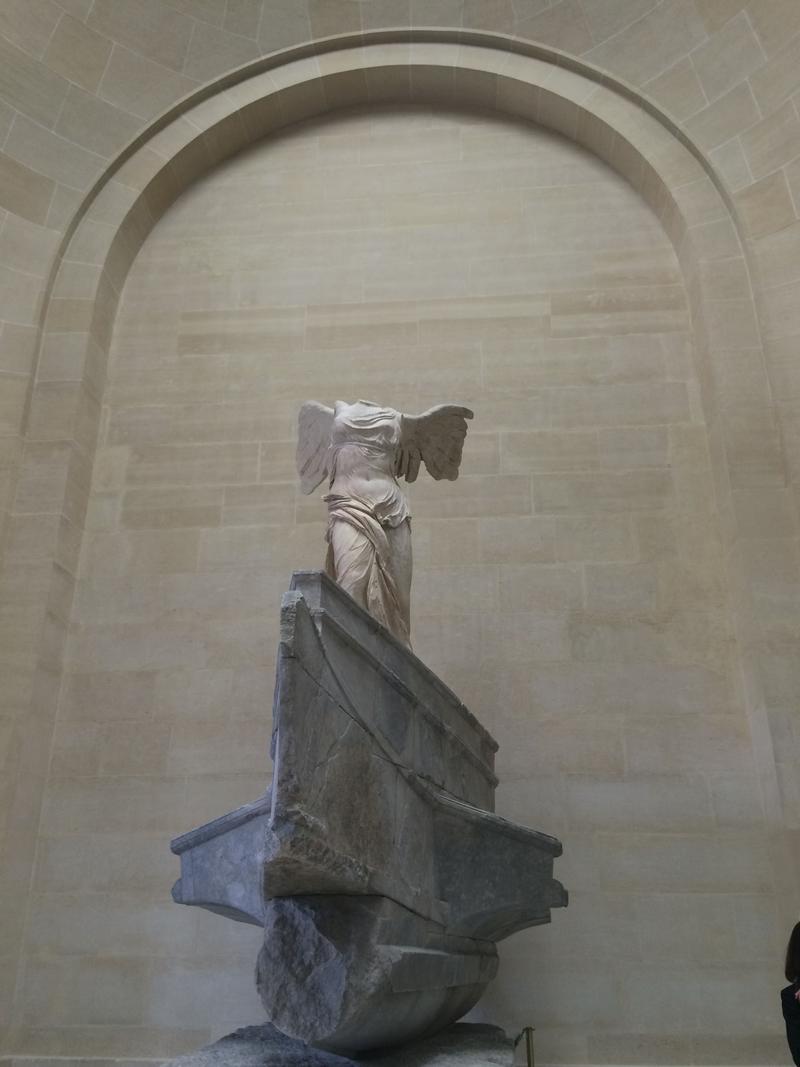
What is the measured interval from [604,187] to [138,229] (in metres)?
4.72

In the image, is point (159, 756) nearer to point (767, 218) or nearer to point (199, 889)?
point (199, 889)

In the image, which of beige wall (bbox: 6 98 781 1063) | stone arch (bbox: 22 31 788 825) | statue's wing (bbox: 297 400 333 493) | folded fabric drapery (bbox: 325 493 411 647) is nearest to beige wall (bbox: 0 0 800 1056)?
stone arch (bbox: 22 31 788 825)

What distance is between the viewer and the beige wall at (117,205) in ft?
23.8

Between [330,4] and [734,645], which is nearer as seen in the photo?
[734,645]

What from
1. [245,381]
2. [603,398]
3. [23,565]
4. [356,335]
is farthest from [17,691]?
[603,398]

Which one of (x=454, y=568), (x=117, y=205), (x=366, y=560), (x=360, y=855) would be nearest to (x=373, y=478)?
(x=366, y=560)

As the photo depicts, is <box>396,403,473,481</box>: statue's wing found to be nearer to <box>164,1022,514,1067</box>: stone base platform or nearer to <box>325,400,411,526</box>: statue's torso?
<box>325,400,411,526</box>: statue's torso

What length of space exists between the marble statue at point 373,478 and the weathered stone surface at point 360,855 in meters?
0.69

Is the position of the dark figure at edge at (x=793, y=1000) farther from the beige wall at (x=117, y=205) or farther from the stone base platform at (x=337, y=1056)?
the beige wall at (x=117, y=205)

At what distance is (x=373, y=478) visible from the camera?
572cm

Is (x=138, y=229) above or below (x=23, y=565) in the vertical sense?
above

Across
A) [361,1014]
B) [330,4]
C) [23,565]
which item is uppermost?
[330,4]

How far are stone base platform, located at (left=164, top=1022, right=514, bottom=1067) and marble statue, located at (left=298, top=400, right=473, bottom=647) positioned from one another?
6.81 ft

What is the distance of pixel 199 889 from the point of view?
4.46 metres
